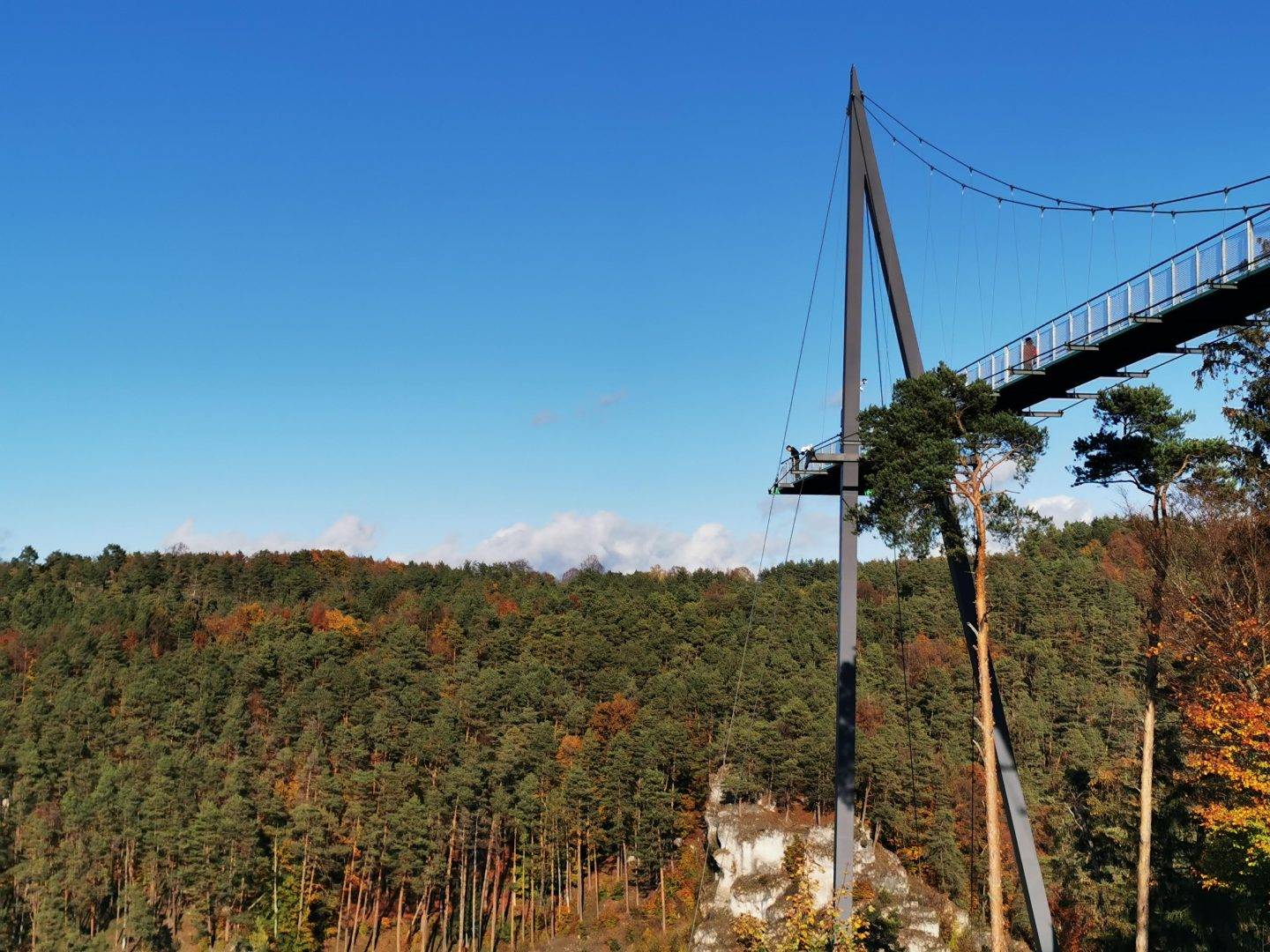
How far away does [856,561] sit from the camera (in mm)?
19531

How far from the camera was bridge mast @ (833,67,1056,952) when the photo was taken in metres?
16.9

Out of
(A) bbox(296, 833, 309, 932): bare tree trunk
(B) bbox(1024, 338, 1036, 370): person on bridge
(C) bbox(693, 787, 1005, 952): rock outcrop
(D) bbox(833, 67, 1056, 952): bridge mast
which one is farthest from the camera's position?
(A) bbox(296, 833, 309, 932): bare tree trunk

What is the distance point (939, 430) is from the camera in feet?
53.2

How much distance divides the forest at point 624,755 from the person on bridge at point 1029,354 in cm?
222

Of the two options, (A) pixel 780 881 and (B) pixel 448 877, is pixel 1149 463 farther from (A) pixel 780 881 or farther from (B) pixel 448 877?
(B) pixel 448 877

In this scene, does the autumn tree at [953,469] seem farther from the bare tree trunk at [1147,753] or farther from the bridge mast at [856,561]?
the bare tree trunk at [1147,753]

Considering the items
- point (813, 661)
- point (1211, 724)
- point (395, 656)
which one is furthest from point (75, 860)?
point (1211, 724)

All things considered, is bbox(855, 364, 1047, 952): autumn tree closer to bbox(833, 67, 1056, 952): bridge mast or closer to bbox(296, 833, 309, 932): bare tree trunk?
bbox(833, 67, 1056, 952): bridge mast

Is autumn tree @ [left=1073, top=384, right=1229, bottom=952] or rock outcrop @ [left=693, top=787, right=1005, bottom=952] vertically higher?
autumn tree @ [left=1073, top=384, right=1229, bottom=952]

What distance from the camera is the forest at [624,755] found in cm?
1888

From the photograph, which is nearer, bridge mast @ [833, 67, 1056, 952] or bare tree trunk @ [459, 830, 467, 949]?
bridge mast @ [833, 67, 1056, 952]

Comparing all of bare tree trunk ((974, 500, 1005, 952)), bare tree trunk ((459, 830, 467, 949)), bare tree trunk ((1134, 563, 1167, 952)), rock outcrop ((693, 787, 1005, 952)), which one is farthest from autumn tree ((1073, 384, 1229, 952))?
bare tree trunk ((459, 830, 467, 949))

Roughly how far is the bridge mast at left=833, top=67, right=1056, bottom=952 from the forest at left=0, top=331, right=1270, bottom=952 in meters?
3.08

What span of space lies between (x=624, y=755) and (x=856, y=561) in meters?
33.6
